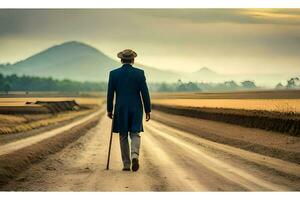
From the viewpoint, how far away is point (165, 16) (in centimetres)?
1405

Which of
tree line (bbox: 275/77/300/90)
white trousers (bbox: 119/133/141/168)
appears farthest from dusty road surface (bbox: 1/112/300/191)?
tree line (bbox: 275/77/300/90)

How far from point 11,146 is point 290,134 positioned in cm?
801

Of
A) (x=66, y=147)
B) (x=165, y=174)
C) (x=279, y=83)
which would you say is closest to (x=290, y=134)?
(x=279, y=83)

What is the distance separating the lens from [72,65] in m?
14.9

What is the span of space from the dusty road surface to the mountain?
1.58 m

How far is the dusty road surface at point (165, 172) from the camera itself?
11.7m

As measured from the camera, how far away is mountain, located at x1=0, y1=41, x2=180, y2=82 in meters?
14.0

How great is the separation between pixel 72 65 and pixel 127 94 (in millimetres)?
2416

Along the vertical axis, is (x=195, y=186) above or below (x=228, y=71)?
below

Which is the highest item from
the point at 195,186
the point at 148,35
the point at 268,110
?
the point at 148,35

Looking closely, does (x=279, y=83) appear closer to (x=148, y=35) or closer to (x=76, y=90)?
(x=148, y=35)

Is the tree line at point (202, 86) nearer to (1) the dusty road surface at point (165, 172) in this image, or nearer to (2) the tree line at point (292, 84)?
(2) the tree line at point (292, 84)

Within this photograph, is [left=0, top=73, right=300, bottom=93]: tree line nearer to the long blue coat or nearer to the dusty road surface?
the dusty road surface

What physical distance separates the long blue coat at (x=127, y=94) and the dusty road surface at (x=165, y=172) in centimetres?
86
